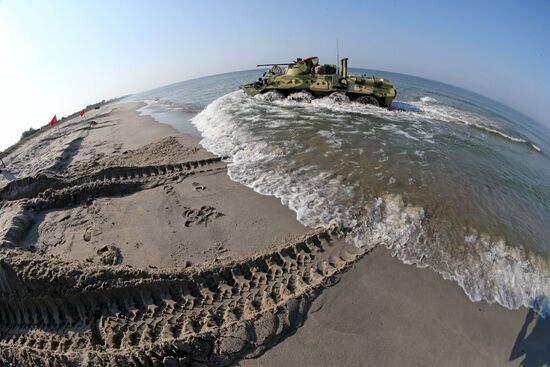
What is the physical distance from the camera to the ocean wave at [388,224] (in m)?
4.90

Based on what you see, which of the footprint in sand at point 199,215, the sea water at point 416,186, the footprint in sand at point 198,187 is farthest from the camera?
the footprint in sand at point 198,187

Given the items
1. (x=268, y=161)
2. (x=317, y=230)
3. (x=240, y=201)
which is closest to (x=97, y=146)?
(x=268, y=161)

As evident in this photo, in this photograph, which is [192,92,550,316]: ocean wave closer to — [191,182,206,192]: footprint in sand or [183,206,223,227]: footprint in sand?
[191,182,206,192]: footprint in sand

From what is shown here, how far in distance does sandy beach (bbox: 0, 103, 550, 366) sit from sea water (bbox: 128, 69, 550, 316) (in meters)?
0.53

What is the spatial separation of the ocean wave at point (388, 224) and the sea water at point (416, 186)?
22 mm

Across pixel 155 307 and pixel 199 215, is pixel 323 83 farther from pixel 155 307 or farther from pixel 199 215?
pixel 155 307

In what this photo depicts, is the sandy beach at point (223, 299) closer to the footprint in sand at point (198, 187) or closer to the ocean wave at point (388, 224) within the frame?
the ocean wave at point (388, 224)

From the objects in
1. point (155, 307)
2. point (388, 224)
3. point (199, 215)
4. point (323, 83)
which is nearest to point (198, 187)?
point (199, 215)

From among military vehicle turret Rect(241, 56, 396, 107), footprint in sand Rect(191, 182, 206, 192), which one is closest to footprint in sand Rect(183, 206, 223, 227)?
footprint in sand Rect(191, 182, 206, 192)

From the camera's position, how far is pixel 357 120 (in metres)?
14.3

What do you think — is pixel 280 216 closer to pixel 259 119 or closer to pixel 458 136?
pixel 259 119

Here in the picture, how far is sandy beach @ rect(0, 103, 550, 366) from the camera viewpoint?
12.0 feet

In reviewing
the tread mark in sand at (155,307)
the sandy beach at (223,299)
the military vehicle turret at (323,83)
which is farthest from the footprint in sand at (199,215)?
the military vehicle turret at (323,83)

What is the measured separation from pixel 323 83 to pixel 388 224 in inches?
554
